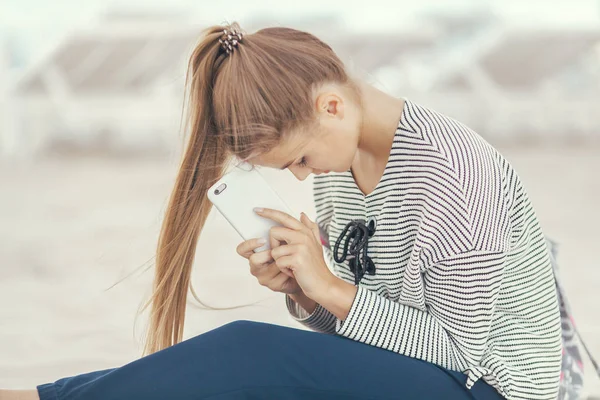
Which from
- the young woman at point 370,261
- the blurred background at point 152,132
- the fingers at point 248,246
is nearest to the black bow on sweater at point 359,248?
the young woman at point 370,261

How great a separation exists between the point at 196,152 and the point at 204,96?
0.27 ft

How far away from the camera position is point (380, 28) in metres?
4.32

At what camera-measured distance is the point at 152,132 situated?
464 cm

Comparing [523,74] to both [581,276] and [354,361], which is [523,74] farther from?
[354,361]

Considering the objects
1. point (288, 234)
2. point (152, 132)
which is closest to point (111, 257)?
point (288, 234)

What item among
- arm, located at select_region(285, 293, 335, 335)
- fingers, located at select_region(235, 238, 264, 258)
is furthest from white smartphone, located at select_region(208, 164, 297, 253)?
arm, located at select_region(285, 293, 335, 335)

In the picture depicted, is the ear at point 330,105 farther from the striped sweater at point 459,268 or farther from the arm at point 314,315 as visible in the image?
the arm at point 314,315

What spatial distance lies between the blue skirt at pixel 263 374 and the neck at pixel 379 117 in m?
0.25

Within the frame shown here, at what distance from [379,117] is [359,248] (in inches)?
6.4

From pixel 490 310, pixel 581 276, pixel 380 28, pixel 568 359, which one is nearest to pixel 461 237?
pixel 490 310

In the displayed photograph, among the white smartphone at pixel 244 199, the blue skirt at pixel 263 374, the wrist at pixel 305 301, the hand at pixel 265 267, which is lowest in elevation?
the blue skirt at pixel 263 374

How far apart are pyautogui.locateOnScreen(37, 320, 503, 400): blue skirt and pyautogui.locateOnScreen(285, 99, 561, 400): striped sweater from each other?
3cm

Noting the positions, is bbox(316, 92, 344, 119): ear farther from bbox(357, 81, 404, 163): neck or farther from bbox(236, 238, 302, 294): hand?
bbox(236, 238, 302, 294): hand

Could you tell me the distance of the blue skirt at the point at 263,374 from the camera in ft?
2.84
